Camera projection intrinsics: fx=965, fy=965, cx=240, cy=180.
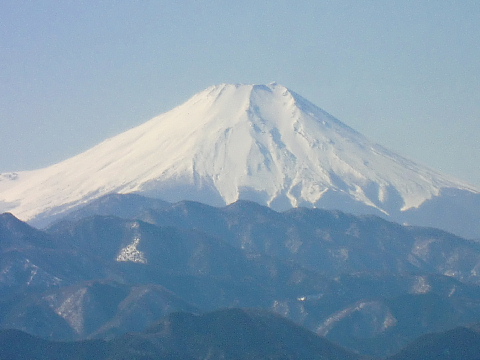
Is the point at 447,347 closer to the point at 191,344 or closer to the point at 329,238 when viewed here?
the point at 191,344

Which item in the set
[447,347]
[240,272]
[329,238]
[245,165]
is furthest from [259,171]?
[447,347]

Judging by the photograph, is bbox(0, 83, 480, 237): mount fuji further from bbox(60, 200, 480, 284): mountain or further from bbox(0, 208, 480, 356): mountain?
bbox(60, 200, 480, 284): mountain

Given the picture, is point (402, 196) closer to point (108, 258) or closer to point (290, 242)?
Result: point (290, 242)

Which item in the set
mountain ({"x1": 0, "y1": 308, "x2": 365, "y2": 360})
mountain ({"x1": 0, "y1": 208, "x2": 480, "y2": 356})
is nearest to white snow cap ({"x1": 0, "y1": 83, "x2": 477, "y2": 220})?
mountain ({"x1": 0, "y1": 208, "x2": 480, "y2": 356})

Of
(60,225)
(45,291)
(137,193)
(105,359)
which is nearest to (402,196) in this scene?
(137,193)

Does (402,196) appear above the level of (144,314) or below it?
below

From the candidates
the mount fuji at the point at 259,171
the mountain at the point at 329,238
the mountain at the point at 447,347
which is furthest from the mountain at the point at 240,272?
the mountain at the point at 447,347
